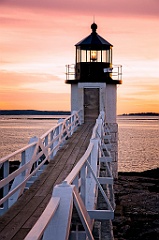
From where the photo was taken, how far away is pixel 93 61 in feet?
81.9

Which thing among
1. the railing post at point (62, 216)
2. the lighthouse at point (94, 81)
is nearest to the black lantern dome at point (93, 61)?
the lighthouse at point (94, 81)

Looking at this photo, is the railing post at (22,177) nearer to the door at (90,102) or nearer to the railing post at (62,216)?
the railing post at (62,216)

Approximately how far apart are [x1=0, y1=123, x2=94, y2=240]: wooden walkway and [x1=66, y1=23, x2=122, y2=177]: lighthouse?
11579mm

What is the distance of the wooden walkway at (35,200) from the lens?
5898 millimetres

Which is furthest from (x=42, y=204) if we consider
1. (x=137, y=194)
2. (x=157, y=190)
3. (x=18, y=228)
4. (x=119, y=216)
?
(x=157, y=190)

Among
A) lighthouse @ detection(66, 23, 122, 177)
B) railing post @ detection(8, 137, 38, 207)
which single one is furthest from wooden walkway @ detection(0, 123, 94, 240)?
lighthouse @ detection(66, 23, 122, 177)

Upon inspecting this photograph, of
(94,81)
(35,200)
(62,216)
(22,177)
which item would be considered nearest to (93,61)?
(94,81)

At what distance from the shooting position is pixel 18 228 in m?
5.93

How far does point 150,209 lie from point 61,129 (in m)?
5.96

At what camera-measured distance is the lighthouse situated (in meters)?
25.0

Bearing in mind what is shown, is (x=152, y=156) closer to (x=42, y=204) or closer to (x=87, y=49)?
(x=87, y=49)

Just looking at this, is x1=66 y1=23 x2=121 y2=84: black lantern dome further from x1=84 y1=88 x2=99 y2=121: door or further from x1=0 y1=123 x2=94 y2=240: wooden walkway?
x1=0 y1=123 x2=94 y2=240: wooden walkway

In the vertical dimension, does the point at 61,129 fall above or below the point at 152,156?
above

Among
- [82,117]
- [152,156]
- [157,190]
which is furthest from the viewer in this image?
[152,156]
